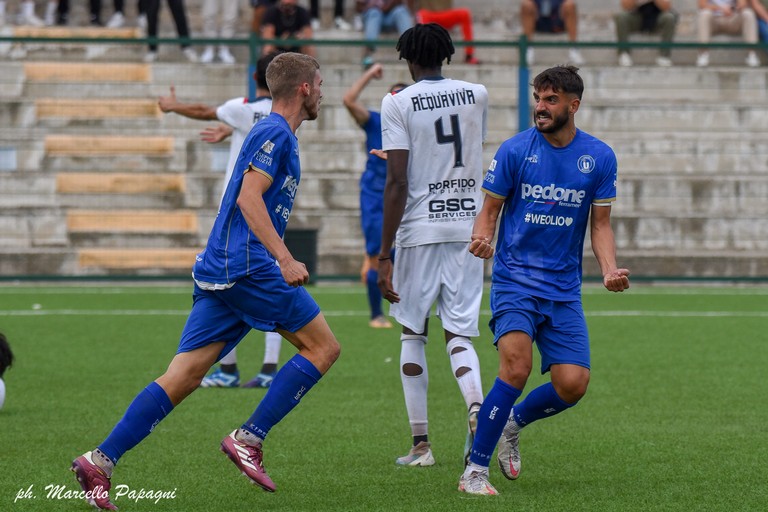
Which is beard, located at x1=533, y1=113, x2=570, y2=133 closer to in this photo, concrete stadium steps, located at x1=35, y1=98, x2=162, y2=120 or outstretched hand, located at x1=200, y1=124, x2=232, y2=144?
outstretched hand, located at x1=200, y1=124, x2=232, y2=144

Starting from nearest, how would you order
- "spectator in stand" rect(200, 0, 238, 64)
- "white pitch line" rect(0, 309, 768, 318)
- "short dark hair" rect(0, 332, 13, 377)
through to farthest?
1. "short dark hair" rect(0, 332, 13, 377)
2. "white pitch line" rect(0, 309, 768, 318)
3. "spectator in stand" rect(200, 0, 238, 64)

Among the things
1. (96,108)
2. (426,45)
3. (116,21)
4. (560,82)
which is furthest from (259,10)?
(560,82)

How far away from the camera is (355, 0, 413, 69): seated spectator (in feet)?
69.4

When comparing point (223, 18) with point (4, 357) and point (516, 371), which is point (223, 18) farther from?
point (516, 371)

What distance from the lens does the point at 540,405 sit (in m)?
6.49

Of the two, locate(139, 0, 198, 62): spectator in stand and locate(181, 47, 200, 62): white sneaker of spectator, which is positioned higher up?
locate(139, 0, 198, 62): spectator in stand

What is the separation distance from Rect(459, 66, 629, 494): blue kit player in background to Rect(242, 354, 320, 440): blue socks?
2.70ft

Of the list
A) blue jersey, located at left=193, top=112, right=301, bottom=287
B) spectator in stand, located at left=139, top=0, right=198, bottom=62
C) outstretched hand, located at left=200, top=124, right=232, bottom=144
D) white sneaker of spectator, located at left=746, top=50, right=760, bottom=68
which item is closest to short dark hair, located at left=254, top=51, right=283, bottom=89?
outstretched hand, located at left=200, top=124, right=232, bottom=144

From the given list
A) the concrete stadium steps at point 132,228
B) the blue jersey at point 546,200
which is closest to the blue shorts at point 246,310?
the blue jersey at point 546,200

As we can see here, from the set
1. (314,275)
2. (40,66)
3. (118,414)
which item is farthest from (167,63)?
(118,414)

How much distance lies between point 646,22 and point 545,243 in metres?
15.9

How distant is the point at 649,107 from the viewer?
798 inches

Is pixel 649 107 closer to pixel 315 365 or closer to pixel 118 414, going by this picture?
pixel 118 414

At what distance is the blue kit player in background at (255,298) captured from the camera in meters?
5.94
